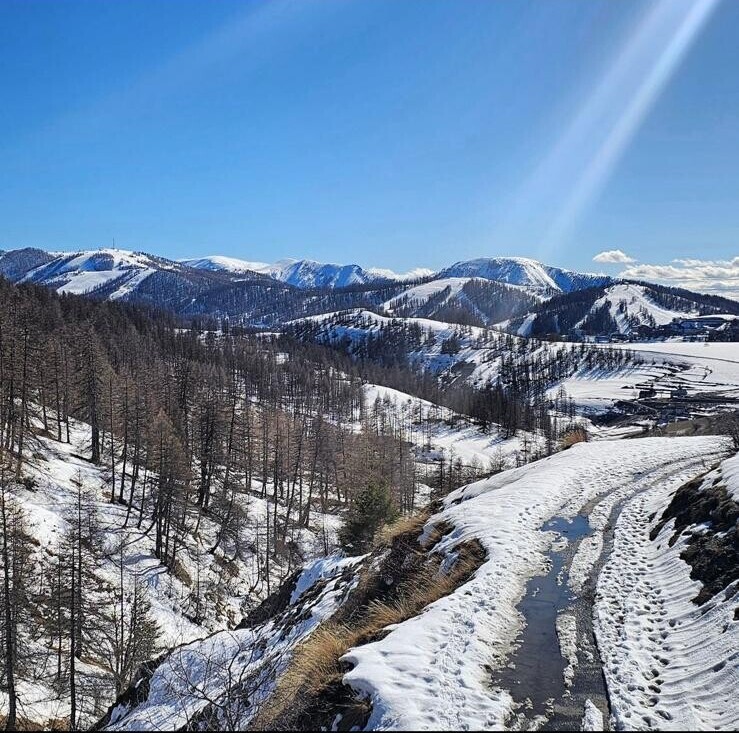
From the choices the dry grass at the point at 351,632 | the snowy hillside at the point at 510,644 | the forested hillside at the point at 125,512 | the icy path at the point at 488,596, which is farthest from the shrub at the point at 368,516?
the dry grass at the point at 351,632

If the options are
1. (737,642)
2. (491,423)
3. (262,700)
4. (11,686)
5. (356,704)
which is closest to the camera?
(356,704)

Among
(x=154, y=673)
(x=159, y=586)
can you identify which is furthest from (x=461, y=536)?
(x=159, y=586)

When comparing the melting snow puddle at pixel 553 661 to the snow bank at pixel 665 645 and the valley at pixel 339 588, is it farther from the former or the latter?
the snow bank at pixel 665 645

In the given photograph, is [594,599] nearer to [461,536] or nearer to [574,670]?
[574,670]

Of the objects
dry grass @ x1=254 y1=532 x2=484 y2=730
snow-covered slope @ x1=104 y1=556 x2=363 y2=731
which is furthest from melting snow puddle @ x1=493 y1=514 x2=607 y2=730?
snow-covered slope @ x1=104 y1=556 x2=363 y2=731

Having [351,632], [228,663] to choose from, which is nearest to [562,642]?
[351,632]

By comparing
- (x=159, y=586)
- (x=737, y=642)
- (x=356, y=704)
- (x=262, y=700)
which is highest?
(x=737, y=642)

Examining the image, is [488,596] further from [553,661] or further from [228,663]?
[228,663]
